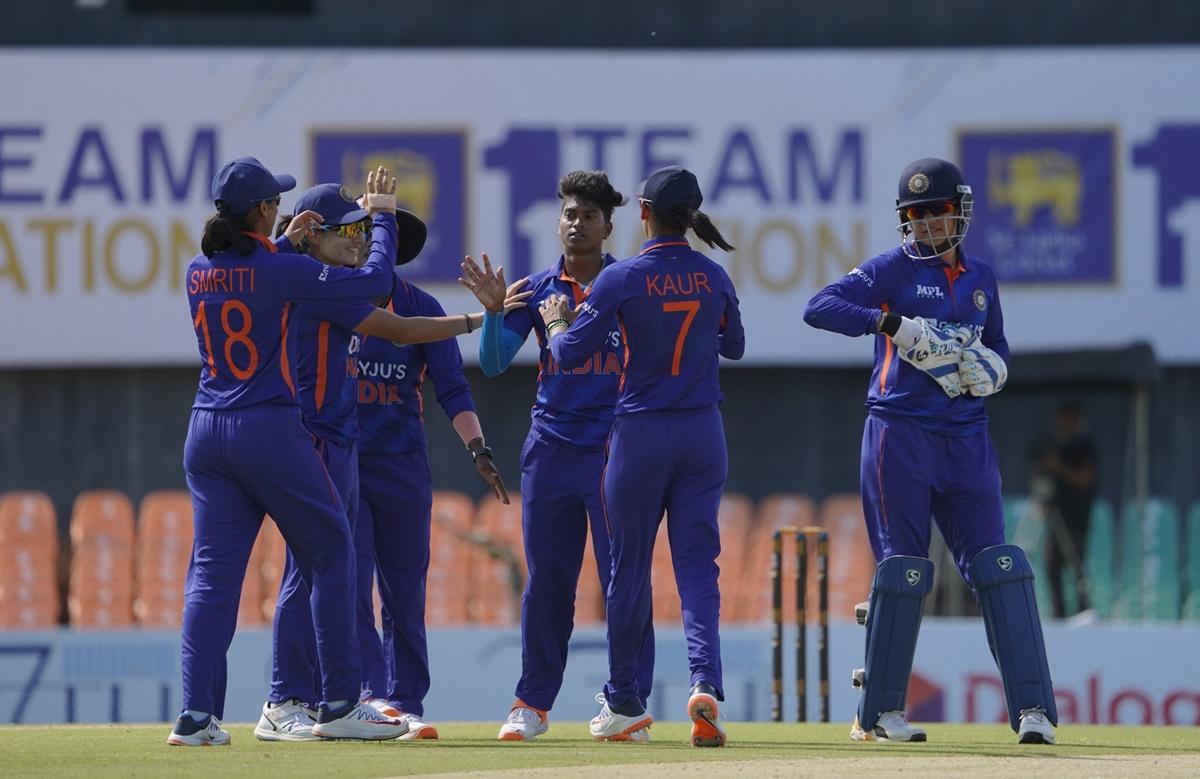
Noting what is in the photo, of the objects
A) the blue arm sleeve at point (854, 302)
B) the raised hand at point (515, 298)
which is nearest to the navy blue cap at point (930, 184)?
Answer: the blue arm sleeve at point (854, 302)

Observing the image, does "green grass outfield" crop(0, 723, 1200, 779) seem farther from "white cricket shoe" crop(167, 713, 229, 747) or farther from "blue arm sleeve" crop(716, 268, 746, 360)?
"blue arm sleeve" crop(716, 268, 746, 360)

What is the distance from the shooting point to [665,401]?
6965 millimetres

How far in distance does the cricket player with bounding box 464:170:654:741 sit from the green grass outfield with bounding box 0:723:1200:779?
256 millimetres

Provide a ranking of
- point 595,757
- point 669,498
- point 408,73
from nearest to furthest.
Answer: point 595,757 < point 669,498 < point 408,73

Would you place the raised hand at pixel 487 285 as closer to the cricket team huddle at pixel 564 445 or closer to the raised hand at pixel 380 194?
the cricket team huddle at pixel 564 445

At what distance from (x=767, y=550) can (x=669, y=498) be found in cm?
711

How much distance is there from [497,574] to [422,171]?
3.23 m

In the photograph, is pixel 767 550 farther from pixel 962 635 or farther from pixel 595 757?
pixel 595 757

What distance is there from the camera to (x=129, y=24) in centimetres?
1534

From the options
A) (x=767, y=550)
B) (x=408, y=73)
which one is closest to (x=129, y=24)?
(x=408, y=73)

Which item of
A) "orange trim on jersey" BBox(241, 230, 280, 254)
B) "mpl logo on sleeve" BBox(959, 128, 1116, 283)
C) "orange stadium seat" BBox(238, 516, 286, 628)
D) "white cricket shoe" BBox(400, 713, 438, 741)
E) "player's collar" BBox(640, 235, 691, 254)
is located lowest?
"white cricket shoe" BBox(400, 713, 438, 741)

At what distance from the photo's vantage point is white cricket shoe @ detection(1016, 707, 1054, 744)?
23.0 ft

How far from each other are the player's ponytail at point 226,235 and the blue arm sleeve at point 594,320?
3.55ft

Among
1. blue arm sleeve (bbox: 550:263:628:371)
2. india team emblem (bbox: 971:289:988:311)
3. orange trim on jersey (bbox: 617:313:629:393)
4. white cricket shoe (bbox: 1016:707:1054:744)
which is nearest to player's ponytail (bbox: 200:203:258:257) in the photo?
blue arm sleeve (bbox: 550:263:628:371)
